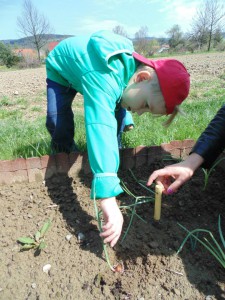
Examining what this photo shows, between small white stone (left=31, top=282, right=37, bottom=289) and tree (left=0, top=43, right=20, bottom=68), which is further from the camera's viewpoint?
tree (left=0, top=43, right=20, bottom=68)

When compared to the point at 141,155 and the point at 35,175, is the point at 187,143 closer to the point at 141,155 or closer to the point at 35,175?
the point at 141,155

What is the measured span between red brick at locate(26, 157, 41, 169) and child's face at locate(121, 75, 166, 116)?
77cm

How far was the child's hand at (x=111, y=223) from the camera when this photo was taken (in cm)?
124

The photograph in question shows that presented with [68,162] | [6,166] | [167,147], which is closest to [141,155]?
[167,147]

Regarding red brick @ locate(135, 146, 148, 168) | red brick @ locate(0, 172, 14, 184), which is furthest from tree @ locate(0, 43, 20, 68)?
red brick @ locate(135, 146, 148, 168)

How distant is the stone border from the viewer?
2012mm

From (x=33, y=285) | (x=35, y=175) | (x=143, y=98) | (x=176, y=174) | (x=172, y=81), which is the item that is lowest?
(x=33, y=285)

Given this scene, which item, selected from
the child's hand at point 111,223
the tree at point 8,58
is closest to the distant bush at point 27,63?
the tree at point 8,58

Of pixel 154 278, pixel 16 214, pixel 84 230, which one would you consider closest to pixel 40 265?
pixel 84 230

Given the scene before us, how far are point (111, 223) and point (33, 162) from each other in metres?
0.97

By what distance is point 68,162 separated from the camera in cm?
209

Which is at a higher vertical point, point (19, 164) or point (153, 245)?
point (19, 164)

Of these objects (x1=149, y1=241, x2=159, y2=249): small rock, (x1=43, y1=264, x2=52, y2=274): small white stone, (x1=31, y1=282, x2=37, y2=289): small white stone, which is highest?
(x1=149, y1=241, x2=159, y2=249): small rock

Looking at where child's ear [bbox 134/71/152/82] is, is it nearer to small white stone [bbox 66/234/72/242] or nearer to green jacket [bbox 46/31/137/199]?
green jacket [bbox 46/31/137/199]
